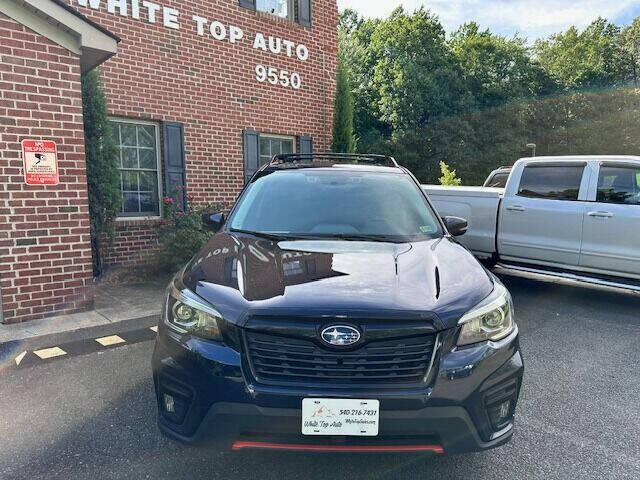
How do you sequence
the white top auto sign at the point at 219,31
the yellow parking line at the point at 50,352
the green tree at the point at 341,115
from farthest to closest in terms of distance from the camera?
1. the green tree at the point at 341,115
2. the white top auto sign at the point at 219,31
3. the yellow parking line at the point at 50,352

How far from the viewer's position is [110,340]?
458 centimetres

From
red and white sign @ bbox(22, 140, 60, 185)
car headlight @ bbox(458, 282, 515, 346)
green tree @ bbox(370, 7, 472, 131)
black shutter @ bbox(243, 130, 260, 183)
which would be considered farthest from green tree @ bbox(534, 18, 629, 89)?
car headlight @ bbox(458, 282, 515, 346)

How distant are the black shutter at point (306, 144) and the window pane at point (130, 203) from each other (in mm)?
3556

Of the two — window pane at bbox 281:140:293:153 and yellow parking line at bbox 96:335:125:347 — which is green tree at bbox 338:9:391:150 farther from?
yellow parking line at bbox 96:335:125:347

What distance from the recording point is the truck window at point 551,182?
6266 millimetres

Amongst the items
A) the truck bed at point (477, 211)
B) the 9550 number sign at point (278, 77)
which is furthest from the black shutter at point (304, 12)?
the truck bed at point (477, 211)

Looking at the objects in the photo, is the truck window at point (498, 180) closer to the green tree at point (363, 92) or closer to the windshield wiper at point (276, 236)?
the windshield wiper at point (276, 236)

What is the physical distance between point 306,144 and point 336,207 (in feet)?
21.8

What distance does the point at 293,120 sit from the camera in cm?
968

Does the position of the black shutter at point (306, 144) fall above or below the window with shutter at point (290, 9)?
below

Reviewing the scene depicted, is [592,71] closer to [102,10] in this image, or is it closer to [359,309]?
[102,10]

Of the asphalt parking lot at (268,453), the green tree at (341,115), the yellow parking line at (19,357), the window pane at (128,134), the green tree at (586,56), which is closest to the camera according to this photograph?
the asphalt parking lot at (268,453)

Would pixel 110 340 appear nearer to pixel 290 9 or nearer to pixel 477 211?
pixel 477 211

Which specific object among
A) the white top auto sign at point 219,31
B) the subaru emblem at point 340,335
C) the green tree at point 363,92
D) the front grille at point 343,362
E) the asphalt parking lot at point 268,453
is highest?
the green tree at point 363,92
